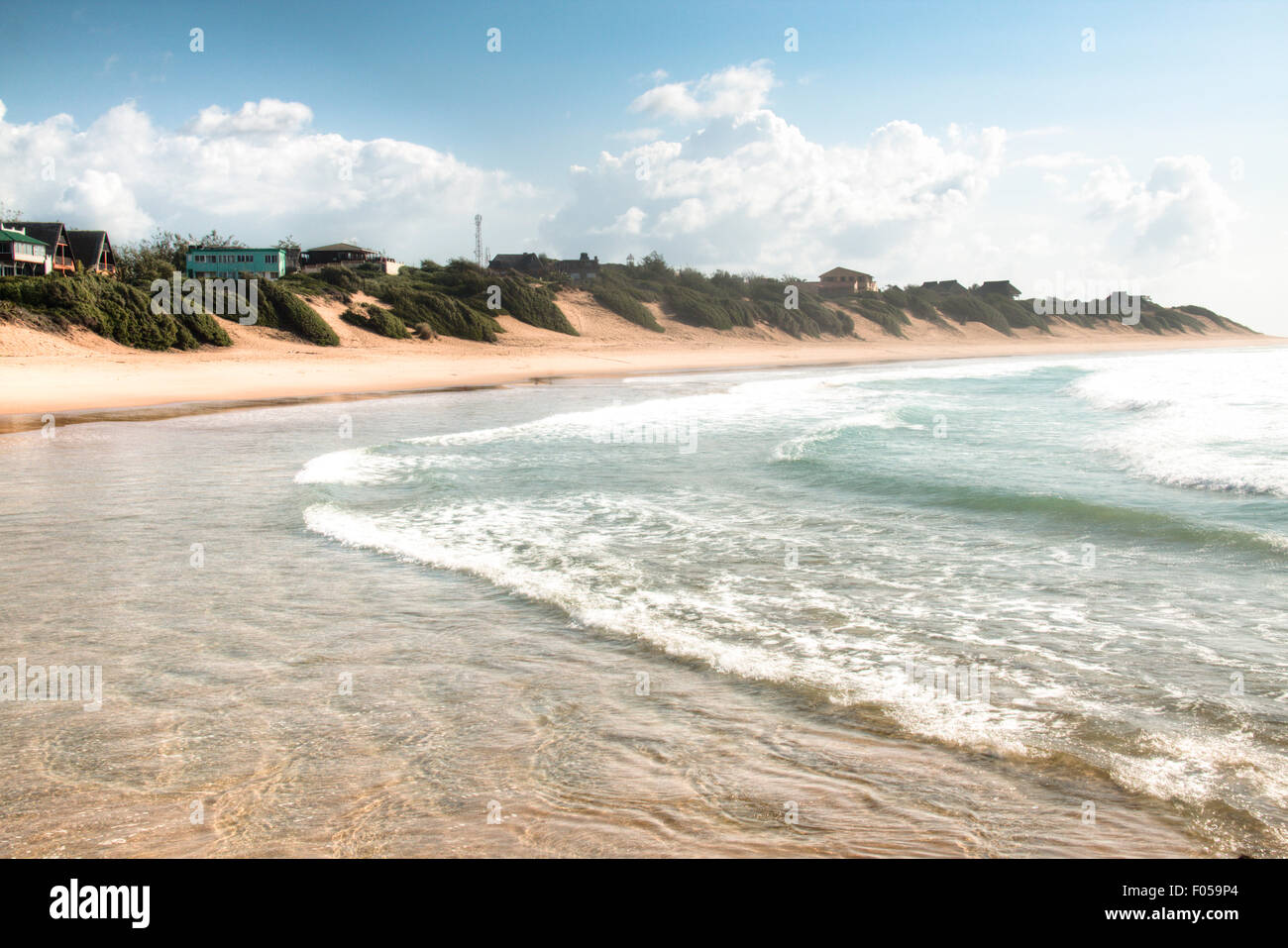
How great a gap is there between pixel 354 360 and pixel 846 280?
220ft

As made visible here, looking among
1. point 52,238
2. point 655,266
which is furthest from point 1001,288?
point 52,238

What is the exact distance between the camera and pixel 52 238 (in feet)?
168

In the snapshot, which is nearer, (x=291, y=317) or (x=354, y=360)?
(x=354, y=360)

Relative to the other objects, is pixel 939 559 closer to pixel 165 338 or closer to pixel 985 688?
A: pixel 985 688

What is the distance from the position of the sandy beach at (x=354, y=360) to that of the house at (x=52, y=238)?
26619 mm

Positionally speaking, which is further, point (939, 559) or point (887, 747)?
point (939, 559)

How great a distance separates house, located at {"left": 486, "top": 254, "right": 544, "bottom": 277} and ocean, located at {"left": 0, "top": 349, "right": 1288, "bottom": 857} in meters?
55.9

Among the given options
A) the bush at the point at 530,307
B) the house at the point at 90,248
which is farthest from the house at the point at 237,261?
the bush at the point at 530,307

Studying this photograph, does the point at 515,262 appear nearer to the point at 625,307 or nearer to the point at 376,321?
the point at 625,307

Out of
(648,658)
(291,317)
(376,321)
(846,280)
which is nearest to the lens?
(648,658)

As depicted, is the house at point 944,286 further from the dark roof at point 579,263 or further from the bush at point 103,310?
the bush at point 103,310
